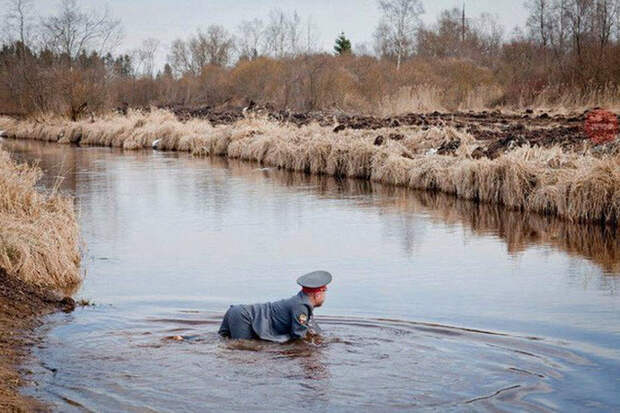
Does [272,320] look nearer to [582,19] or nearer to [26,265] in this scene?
[26,265]

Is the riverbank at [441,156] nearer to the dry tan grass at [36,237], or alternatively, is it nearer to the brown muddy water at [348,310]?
the brown muddy water at [348,310]

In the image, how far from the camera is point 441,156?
66.6 feet

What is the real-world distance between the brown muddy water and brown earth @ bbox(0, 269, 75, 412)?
17cm

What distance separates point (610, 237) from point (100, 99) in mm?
35560

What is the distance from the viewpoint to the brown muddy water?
689 cm

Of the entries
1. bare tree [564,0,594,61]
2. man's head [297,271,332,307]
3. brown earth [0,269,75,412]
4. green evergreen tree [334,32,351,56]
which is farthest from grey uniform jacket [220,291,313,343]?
green evergreen tree [334,32,351,56]

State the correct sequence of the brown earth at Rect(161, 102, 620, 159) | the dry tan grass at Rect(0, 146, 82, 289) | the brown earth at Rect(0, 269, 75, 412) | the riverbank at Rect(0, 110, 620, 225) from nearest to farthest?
the brown earth at Rect(0, 269, 75, 412), the dry tan grass at Rect(0, 146, 82, 289), the riverbank at Rect(0, 110, 620, 225), the brown earth at Rect(161, 102, 620, 159)

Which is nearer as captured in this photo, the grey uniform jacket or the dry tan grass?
the grey uniform jacket

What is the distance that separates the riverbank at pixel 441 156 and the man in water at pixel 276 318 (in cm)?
870

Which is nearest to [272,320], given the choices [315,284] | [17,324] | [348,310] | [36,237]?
[315,284]

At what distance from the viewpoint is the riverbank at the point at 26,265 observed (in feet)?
24.0

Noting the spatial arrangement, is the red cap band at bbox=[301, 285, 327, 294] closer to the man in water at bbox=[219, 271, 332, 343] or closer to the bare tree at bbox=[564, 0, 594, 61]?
the man in water at bbox=[219, 271, 332, 343]

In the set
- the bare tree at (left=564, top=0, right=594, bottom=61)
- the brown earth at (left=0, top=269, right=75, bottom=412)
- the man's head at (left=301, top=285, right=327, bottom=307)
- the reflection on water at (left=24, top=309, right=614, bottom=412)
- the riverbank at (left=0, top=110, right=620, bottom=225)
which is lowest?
the reflection on water at (left=24, top=309, right=614, bottom=412)

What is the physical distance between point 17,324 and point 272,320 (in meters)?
2.51
